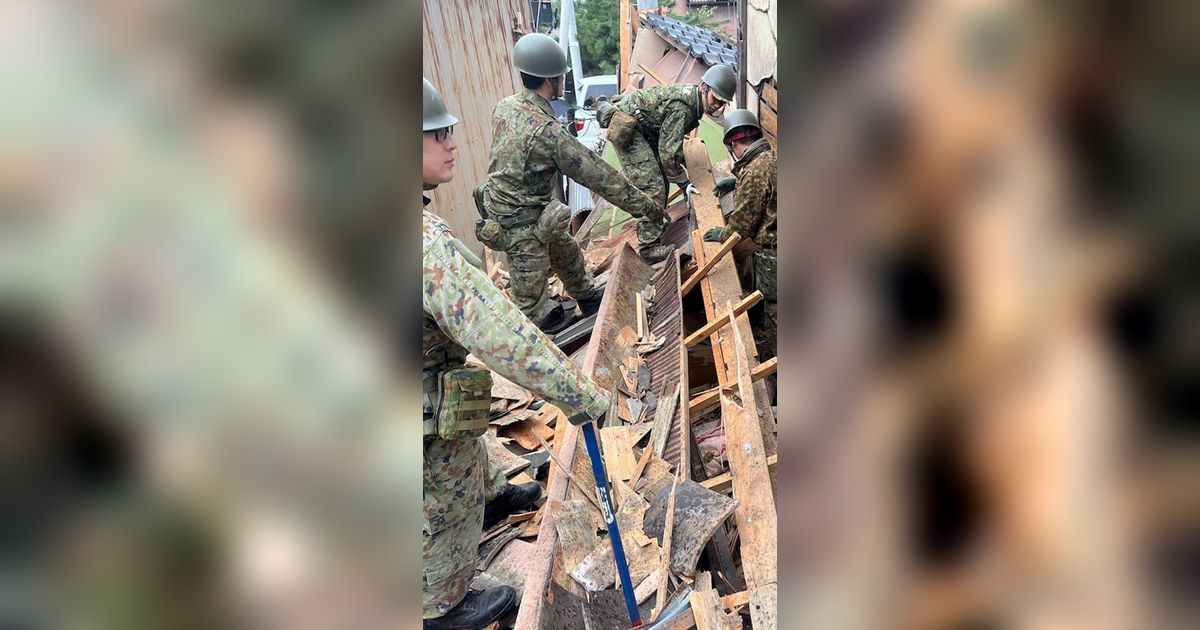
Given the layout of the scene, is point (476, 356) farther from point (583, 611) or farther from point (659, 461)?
point (659, 461)

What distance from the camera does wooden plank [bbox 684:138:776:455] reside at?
4055 mm

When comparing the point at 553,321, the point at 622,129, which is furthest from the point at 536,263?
the point at 622,129

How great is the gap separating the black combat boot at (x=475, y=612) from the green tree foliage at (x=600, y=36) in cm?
2302

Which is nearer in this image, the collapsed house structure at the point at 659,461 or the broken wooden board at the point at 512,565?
the collapsed house structure at the point at 659,461

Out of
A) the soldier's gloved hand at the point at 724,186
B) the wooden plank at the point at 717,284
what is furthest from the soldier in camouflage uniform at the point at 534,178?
the soldier's gloved hand at the point at 724,186

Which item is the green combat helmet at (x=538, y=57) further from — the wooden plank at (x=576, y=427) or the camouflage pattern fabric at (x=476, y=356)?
the camouflage pattern fabric at (x=476, y=356)

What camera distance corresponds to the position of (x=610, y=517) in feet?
8.40

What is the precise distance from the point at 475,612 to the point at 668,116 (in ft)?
18.1

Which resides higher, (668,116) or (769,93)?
(769,93)

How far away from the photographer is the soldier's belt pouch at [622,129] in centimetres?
727

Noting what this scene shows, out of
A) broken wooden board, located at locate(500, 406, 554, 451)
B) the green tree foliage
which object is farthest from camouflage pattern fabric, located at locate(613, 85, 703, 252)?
the green tree foliage
